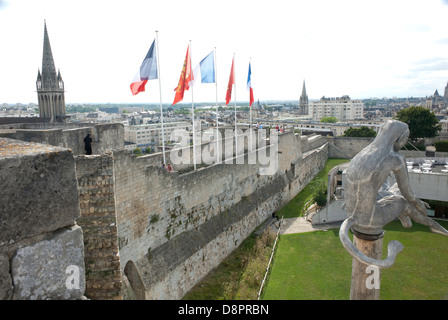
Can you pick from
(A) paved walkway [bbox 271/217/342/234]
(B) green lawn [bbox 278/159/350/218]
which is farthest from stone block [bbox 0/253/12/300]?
(B) green lawn [bbox 278/159/350/218]

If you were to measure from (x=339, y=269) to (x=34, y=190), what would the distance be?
1372 cm

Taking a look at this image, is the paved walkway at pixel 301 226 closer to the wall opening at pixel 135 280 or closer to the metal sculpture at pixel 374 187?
the wall opening at pixel 135 280

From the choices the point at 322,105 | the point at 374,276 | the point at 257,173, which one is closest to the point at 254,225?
the point at 257,173

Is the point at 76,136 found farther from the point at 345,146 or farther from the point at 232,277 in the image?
the point at 345,146

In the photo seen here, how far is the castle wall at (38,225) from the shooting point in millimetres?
1942

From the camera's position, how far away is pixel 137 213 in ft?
34.5

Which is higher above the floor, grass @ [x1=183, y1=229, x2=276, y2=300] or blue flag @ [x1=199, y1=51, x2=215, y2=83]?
blue flag @ [x1=199, y1=51, x2=215, y2=83]

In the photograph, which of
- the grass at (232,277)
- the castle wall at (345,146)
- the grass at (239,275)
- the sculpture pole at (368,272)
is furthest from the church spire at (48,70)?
the sculpture pole at (368,272)

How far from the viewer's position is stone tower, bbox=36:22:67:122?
45938 millimetres

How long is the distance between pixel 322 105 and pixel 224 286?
137 m

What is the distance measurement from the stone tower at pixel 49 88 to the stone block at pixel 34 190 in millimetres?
47867

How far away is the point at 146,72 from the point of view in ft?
44.4

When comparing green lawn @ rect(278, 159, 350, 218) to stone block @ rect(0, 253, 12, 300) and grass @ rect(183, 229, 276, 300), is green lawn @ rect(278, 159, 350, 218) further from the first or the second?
stone block @ rect(0, 253, 12, 300)

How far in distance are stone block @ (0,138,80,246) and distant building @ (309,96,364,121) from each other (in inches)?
5383
